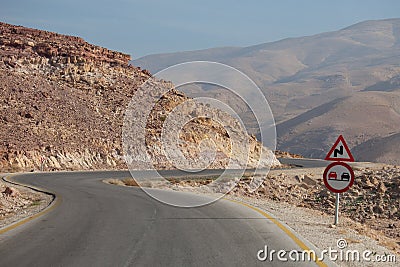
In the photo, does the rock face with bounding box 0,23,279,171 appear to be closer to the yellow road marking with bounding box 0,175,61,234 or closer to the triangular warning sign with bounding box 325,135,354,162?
the yellow road marking with bounding box 0,175,61,234

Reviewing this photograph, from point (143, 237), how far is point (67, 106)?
4876 centimetres

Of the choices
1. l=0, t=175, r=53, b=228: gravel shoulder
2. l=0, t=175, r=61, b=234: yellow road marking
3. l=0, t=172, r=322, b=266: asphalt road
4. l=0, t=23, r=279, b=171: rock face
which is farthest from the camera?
l=0, t=23, r=279, b=171: rock face

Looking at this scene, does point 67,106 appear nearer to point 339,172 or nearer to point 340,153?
point 340,153

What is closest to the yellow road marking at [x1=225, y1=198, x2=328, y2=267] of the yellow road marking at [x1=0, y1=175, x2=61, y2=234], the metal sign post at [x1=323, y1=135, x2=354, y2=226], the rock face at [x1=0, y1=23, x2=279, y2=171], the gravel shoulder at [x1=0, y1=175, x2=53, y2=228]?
the metal sign post at [x1=323, y1=135, x2=354, y2=226]

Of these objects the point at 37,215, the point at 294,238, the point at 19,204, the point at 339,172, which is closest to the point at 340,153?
the point at 339,172

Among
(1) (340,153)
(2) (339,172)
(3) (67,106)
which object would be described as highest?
(3) (67,106)

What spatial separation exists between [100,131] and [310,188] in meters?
28.1

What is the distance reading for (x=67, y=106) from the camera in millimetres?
58062

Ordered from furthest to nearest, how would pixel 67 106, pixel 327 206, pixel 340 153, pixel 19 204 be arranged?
pixel 67 106, pixel 327 206, pixel 19 204, pixel 340 153

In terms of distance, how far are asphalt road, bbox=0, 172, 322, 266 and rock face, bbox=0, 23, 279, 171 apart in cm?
3045

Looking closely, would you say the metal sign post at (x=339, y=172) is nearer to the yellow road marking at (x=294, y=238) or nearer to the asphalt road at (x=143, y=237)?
the yellow road marking at (x=294, y=238)

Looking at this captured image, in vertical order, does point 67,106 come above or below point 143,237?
above

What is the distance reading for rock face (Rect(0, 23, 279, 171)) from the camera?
1892 inches

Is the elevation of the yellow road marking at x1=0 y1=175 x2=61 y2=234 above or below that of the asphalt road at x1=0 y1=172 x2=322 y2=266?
below
